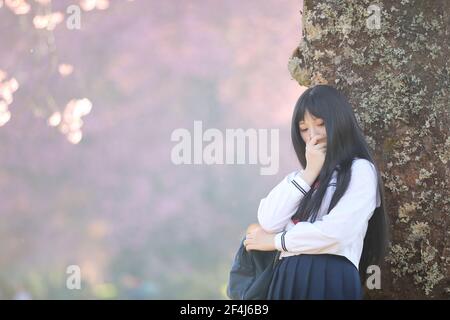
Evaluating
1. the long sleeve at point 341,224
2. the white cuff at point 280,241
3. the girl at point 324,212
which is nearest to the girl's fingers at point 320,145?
the girl at point 324,212

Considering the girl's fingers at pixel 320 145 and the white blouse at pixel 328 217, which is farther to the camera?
the girl's fingers at pixel 320 145

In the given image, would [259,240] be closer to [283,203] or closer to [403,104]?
[283,203]

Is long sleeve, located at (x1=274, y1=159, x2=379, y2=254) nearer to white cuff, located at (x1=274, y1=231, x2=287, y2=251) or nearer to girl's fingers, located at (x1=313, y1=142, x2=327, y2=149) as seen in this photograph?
white cuff, located at (x1=274, y1=231, x2=287, y2=251)

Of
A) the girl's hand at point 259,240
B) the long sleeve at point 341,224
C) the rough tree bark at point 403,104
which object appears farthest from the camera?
the rough tree bark at point 403,104

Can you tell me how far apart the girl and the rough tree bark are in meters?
0.17

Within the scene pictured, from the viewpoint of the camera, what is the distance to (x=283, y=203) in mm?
1728

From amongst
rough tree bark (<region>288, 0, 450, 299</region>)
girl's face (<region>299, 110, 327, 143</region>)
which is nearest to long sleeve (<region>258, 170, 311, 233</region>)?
girl's face (<region>299, 110, 327, 143</region>)

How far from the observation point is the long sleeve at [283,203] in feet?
5.66

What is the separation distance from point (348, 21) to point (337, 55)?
105 mm

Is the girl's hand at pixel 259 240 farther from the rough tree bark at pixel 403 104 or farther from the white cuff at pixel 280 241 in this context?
the rough tree bark at pixel 403 104

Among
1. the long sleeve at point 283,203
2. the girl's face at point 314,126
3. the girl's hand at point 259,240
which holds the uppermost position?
the girl's face at point 314,126

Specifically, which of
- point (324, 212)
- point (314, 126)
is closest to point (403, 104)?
point (314, 126)

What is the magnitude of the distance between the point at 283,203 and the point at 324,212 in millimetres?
106

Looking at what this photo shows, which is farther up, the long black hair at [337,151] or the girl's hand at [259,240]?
the long black hair at [337,151]
